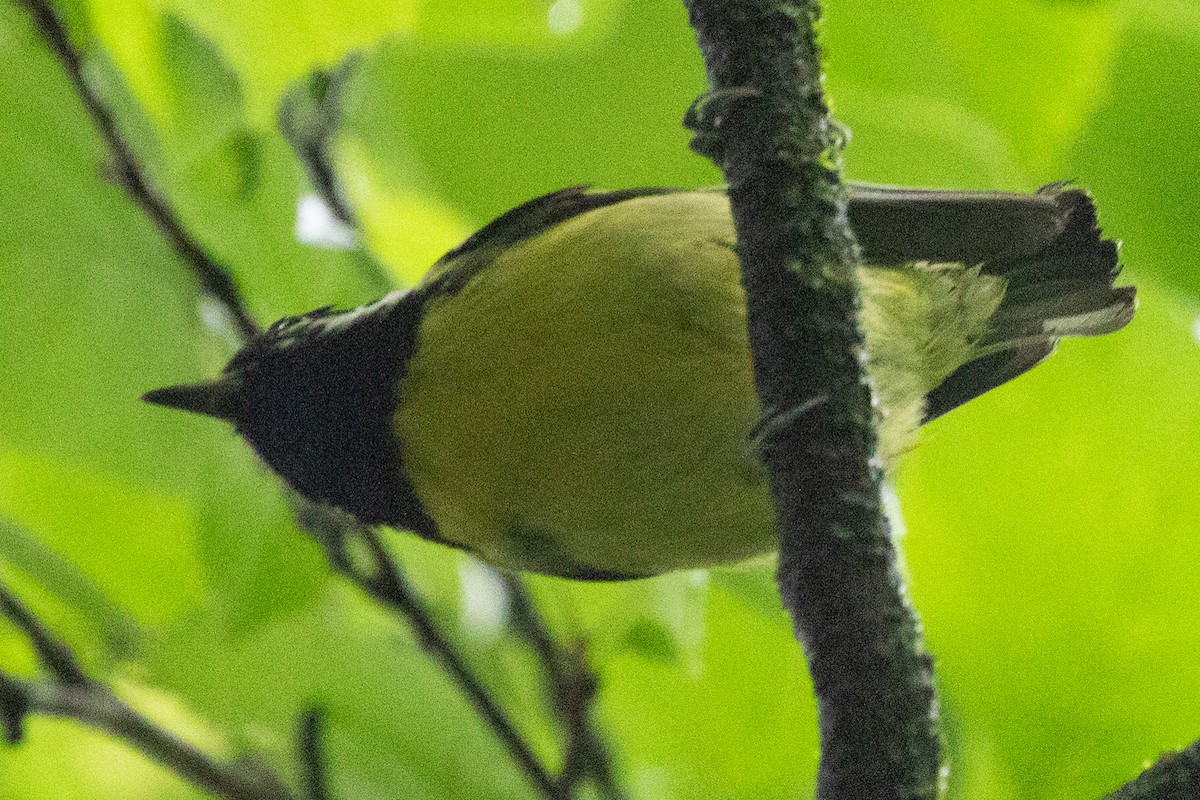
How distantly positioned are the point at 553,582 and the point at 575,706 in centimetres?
27

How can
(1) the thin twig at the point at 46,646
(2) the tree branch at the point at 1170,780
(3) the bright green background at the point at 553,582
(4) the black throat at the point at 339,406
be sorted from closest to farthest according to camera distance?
(2) the tree branch at the point at 1170,780
(3) the bright green background at the point at 553,582
(1) the thin twig at the point at 46,646
(4) the black throat at the point at 339,406

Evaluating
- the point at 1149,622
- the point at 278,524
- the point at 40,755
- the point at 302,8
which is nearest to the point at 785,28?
the point at 302,8

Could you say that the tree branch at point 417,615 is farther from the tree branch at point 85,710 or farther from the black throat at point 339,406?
the tree branch at point 85,710

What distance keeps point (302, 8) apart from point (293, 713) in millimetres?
928

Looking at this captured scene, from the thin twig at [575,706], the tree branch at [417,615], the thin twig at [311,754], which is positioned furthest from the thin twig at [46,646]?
the thin twig at [575,706]

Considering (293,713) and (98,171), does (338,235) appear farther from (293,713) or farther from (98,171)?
(293,713)

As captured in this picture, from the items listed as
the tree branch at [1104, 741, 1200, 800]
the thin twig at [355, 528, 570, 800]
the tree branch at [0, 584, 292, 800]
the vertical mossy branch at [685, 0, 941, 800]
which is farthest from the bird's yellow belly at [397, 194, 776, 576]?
the tree branch at [1104, 741, 1200, 800]

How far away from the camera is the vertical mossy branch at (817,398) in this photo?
1079 millimetres

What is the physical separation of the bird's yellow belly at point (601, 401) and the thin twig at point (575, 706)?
22 cm

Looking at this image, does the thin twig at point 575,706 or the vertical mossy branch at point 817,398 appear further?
the thin twig at point 575,706

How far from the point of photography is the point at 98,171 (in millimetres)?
2000

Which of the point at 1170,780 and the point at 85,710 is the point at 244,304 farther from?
the point at 1170,780

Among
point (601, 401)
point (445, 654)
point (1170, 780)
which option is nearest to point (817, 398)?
point (1170, 780)

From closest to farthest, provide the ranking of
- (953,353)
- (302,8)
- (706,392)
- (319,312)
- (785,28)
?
(785,28), (302,8), (706,392), (319,312), (953,353)
